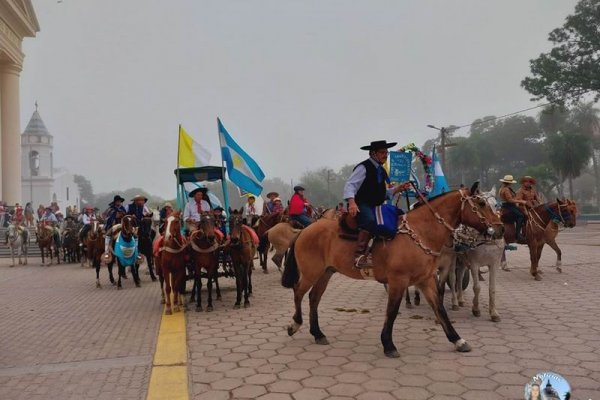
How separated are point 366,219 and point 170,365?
9.64ft

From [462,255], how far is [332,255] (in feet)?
9.13

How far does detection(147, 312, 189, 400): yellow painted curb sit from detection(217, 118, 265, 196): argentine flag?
4652mm

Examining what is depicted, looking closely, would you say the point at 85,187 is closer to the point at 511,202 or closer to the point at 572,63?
the point at 572,63

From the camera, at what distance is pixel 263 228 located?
549 inches

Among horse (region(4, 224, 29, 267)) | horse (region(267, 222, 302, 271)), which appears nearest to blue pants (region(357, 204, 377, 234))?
horse (region(267, 222, 302, 271))

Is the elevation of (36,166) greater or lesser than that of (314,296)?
greater

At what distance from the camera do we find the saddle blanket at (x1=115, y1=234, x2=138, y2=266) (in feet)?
35.7

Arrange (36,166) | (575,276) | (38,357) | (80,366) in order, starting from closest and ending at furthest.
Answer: (80,366)
(38,357)
(575,276)
(36,166)

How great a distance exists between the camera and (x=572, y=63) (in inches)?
1375

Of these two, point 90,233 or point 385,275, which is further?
point 90,233

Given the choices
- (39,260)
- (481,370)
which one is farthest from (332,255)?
(39,260)

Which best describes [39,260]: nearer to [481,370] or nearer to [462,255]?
[462,255]

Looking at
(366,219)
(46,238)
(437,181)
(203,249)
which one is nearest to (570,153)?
(437,181)

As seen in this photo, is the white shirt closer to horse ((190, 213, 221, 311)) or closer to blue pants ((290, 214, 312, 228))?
horse ((190, 213, 221, 311))
